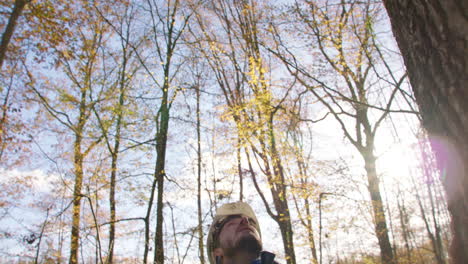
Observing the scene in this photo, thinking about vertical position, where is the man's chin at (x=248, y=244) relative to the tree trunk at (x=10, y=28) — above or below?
below

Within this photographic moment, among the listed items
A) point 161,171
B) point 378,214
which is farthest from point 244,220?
point 378,214

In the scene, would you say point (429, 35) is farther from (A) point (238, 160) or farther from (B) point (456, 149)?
(A) point (238, 160)

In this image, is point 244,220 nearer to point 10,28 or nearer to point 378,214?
point 10,28

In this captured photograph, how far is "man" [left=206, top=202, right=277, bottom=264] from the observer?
2.69m

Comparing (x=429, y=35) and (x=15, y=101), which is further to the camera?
(x=15, y=101)

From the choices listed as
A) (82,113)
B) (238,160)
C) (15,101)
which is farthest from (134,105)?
(15,101)

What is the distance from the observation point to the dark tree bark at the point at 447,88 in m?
0.64

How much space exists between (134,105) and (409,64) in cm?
867

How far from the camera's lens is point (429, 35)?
74 centimetres

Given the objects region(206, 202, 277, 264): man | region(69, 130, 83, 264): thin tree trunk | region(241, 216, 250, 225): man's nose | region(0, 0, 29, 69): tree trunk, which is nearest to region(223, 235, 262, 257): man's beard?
region(206, 202, 277, 264): man

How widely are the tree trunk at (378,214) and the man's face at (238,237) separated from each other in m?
7.14

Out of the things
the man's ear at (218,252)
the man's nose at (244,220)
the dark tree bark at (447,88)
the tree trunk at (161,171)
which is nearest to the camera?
the dark tree bark at (447,88)

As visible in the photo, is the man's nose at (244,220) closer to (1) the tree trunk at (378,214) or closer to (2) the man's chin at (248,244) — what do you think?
(2) the man's chin at (248,244)

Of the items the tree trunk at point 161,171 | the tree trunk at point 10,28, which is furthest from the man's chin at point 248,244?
the tree trunk at point 10,28
